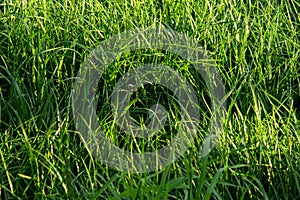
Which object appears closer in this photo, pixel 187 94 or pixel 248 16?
pixel 187 94

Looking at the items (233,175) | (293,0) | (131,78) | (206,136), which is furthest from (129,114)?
(293,0)

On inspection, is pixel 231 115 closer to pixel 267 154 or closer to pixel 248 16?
pixel 267 154

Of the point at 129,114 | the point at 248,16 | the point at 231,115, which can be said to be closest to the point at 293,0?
the point at 248,16

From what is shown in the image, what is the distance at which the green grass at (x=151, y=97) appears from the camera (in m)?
1.92

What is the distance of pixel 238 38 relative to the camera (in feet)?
8.27

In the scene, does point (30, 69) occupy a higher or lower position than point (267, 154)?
higher

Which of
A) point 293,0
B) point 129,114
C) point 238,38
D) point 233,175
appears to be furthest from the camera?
point 293,0

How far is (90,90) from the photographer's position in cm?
226

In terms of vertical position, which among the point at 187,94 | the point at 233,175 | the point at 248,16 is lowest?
the point at 233,175

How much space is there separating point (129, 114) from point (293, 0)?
3.53 feet

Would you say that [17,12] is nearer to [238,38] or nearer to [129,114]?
[129,114]

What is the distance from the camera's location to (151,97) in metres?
2.34

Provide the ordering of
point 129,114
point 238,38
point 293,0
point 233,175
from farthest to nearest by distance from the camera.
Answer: point 293,0
point 238,38
point 129,114
point 233,175

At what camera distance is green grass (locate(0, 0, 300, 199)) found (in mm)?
→ 1917
